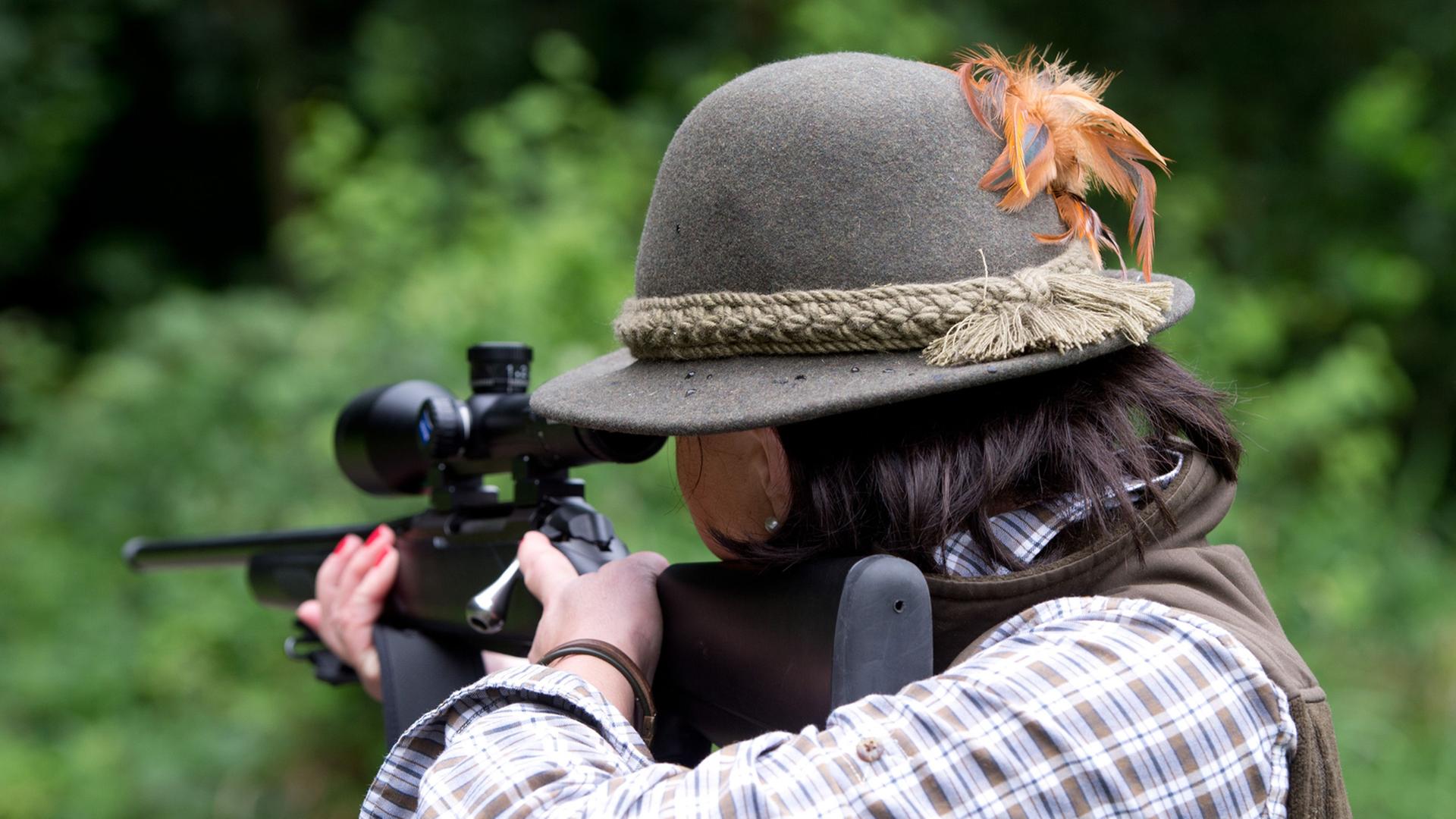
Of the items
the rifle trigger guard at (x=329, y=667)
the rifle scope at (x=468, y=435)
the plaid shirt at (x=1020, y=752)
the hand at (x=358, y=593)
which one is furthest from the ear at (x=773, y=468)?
the rifle trigger guard at (x=329, y=667)

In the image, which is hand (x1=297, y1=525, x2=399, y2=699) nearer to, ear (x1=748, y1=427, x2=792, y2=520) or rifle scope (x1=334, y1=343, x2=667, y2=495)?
rifle scope (x1=334, y1=343, x2=667, y2=495)

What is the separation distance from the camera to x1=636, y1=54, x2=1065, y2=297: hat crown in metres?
1.27

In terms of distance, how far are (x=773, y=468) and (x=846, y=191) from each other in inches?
12.3

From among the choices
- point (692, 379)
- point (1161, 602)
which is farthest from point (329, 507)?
point (1161, 602)

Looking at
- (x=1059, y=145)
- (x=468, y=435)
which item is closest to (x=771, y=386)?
(x=1059, y=145)

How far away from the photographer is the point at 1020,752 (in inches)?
41.1

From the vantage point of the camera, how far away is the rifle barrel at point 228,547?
2.51 metres

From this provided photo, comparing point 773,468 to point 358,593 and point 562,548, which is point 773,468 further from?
point 358,593

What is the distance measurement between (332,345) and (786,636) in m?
4.05

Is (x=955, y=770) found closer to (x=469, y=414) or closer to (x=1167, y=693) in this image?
(x=1167, y=693)

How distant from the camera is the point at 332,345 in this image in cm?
500

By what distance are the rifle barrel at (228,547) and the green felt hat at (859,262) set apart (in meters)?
1.30

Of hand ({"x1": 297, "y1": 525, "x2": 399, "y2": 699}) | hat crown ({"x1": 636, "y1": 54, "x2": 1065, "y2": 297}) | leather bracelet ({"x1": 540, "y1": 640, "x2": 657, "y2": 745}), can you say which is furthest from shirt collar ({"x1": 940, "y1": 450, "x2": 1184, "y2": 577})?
hand ({"x1": 297, "y1": 525, "x2": 399, "y2": 699})

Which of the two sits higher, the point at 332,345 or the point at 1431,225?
the point at 1431,225
